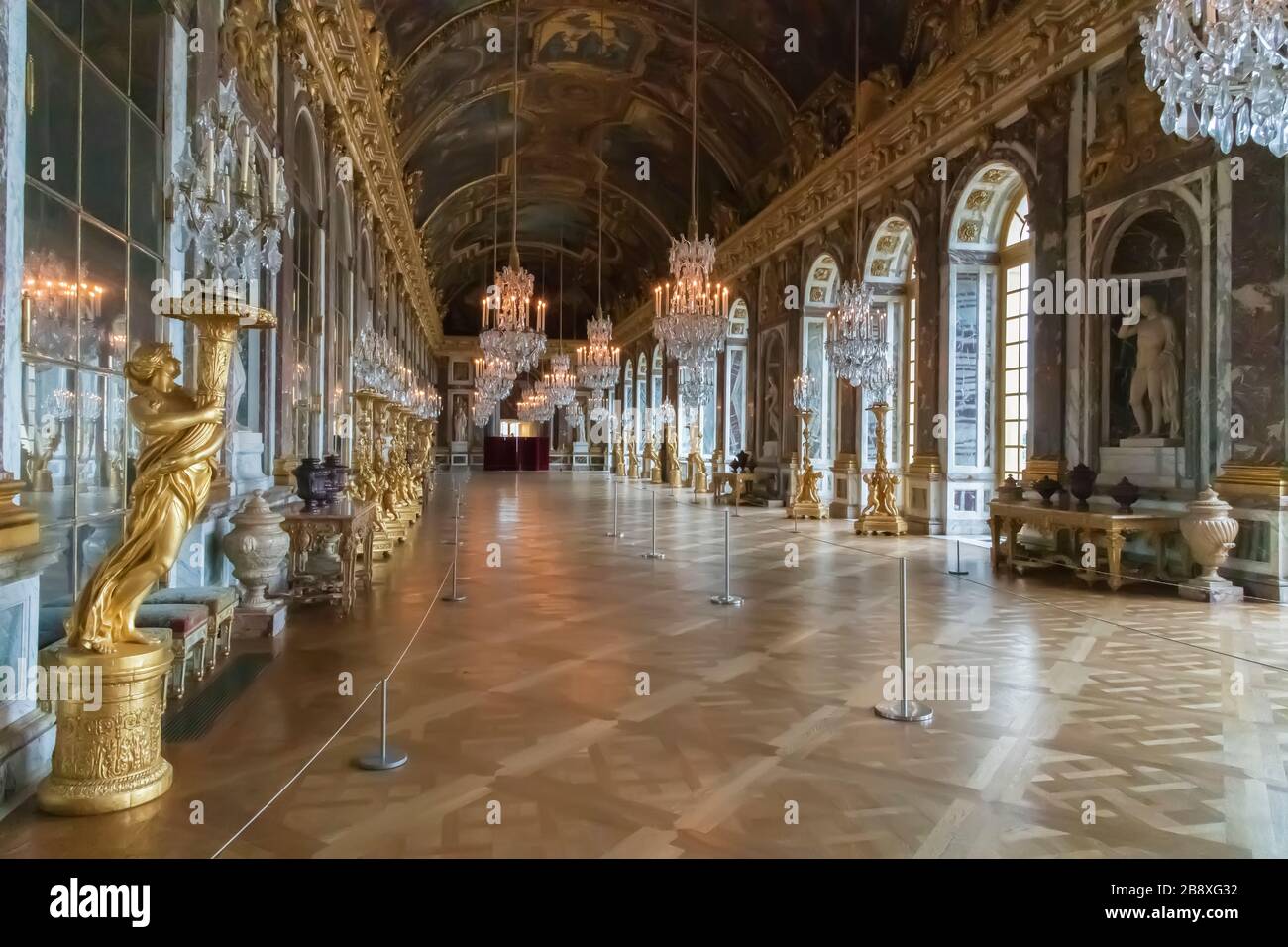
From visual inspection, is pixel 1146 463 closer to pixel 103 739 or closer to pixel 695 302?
pixel 695 302

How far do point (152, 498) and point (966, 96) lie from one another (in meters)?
12.2

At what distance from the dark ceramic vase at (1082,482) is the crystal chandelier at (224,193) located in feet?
27.8

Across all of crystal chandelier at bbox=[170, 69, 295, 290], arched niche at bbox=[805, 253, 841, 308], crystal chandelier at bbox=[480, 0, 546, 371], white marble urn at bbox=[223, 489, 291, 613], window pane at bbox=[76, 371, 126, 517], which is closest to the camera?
crystal chandelier at bbox=[170, 69, 295, 290]

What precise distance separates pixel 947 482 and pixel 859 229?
5.35m

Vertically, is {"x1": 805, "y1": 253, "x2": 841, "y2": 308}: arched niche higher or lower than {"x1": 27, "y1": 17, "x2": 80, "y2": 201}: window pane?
higher

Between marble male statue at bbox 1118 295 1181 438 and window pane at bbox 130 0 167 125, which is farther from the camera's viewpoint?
marble male statue at bbox 1118 295 1181 438

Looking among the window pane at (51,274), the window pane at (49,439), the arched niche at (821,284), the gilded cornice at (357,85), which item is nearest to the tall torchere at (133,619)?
the window pane at (49,439)

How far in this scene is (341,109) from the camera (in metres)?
12.4

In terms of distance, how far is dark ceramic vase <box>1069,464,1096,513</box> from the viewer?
30.8 feet

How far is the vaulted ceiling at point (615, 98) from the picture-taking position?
16.6 metres

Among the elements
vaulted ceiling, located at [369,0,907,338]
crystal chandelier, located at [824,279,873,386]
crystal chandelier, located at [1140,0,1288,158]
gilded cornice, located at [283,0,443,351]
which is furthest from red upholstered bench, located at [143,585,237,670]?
vaulted ceiling, located at [369,0,907,338]

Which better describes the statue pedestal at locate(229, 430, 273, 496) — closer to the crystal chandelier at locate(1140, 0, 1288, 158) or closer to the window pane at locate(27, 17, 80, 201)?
the window pane at locate(27, 17, 80, 201)

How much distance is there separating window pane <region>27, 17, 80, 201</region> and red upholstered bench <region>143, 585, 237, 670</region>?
2.16 m
